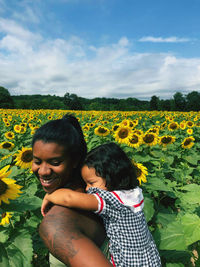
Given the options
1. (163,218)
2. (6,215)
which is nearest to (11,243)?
(6,215)

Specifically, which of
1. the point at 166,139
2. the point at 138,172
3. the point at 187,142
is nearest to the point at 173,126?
the point at 187,142

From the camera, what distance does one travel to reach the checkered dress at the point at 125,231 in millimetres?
1496

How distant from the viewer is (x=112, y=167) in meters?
1.76

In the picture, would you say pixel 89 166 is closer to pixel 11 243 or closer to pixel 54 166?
pixel 54 166

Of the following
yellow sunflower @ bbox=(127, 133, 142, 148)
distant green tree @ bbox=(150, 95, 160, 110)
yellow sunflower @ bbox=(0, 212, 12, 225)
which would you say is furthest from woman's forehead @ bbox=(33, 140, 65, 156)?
distant green tree @ bbox=(150, 95, 160, 110)

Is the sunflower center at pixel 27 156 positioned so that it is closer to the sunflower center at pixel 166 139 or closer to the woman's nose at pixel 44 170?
the woman's nose at pixel 44 170

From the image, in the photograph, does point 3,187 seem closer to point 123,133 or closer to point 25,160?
point 25,160

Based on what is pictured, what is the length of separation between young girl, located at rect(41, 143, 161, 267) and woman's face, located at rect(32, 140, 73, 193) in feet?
0.36

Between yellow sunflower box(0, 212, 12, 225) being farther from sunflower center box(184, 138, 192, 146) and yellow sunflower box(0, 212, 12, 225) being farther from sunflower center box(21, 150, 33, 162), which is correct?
sunflower center box(184, 138, 192, 146)

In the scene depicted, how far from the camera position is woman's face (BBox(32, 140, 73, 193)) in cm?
147

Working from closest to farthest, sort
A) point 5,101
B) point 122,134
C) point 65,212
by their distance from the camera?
point 65,212, point 122,134, point 5,101

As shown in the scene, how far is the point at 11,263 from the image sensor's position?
150 centimetres

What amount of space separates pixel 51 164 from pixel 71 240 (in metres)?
0.56

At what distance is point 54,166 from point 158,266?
113cm
